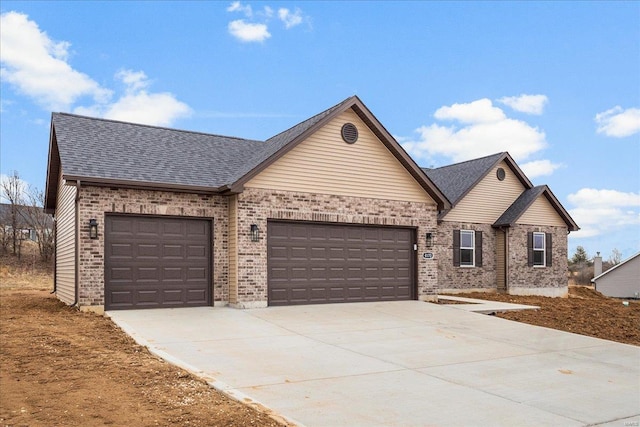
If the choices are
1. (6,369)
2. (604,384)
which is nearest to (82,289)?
(6,369)

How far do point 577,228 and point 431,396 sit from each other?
22149 millimetres

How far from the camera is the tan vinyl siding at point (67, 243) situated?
51.4 feet

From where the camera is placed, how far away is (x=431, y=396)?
751cm

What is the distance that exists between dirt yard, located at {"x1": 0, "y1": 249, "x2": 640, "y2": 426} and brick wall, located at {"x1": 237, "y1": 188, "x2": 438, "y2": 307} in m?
3.91

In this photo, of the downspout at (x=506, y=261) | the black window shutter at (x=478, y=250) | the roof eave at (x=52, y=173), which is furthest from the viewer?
the downspout at (x=506, y=261)

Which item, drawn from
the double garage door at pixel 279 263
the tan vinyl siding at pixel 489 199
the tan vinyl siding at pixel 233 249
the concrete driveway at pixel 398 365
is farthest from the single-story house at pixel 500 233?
the tan vinyl siding at pixel 233 249

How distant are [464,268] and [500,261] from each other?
6.67 ft

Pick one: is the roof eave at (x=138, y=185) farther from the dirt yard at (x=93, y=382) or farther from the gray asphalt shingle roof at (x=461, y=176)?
the gray asphalt shingle roof at (x=461, y=176)

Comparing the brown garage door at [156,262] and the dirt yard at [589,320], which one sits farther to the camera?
the brown garage door at [156,262]

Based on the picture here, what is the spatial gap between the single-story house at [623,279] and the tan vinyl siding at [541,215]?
15.5m

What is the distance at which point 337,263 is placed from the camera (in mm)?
17125

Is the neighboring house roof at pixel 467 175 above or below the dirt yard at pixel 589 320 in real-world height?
above

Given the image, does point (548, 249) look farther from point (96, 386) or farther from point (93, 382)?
point (96, 386)

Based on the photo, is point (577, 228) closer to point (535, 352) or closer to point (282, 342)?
point (535, 352)
